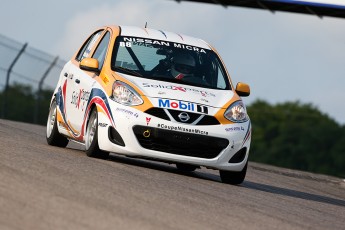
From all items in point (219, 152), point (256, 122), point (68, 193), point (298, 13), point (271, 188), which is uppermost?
point (68, 193)

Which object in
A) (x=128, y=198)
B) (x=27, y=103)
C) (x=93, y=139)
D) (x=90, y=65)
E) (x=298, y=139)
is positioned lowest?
(x=298, y=139)

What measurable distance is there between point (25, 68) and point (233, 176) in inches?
690

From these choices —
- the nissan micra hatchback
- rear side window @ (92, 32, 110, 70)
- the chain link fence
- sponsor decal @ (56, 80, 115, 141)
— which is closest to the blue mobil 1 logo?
the nissan micra hatchback

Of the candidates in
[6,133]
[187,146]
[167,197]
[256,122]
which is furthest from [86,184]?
[256,122]

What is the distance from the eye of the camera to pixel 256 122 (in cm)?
13012

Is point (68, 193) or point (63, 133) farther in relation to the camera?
point (63, 133)

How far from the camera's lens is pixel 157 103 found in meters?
13.4

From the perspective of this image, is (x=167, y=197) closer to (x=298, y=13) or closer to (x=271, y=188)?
(x=271, y=188)

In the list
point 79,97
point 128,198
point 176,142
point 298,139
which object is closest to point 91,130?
point 79,97

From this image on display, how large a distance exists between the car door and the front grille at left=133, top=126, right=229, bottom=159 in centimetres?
109

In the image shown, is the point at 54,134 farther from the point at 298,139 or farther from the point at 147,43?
the point at 298,139

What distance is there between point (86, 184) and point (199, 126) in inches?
112

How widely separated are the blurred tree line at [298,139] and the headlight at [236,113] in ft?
217

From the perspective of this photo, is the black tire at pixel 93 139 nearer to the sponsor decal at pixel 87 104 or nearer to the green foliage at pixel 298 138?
the sponsor decal at pixel 87 104
